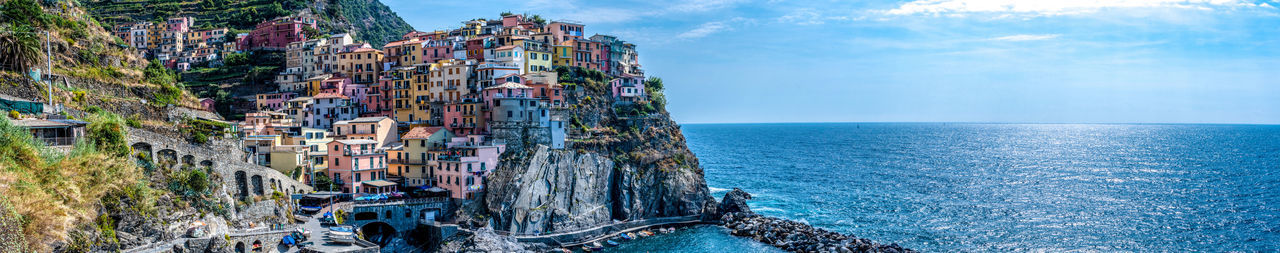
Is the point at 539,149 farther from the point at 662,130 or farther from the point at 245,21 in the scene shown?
the point at 245,21

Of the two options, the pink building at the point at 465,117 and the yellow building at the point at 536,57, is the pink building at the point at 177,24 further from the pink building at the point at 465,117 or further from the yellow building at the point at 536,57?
the yellow building at the point at 536,57

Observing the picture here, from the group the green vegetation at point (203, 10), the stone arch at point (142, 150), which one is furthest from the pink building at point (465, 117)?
the green vegetation at point (203, 10)

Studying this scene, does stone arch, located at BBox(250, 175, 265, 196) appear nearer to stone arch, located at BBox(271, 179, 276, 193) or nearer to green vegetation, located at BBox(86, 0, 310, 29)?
stone arch, located at BBox(271, 179, 276, 193)

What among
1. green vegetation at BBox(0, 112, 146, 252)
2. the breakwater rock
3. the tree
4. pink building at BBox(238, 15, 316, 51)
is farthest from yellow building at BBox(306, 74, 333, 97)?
the breakwater rock

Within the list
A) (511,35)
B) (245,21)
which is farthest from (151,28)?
(511,35)

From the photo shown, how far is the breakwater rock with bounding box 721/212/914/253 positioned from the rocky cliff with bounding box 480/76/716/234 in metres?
4.63

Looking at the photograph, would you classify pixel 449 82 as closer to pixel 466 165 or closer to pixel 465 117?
pixel 465 117

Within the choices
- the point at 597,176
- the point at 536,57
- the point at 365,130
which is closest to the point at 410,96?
the point at 365,130

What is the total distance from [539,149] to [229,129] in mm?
25958

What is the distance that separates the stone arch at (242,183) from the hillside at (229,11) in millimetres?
71686

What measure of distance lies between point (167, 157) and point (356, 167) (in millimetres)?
21130

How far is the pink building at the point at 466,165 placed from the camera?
7362 centimetres

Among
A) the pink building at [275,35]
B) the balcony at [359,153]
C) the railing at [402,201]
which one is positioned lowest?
A: the railing at [402,201]

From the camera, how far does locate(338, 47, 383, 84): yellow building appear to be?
99469mm
